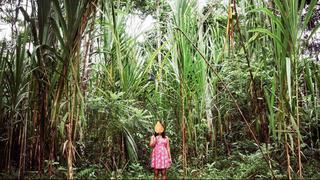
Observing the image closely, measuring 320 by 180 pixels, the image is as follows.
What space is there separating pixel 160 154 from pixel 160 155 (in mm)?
12

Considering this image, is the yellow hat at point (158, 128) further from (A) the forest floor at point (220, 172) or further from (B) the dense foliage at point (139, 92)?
(A) the forest floor at point (220, 172)

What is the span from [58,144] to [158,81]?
1295mm

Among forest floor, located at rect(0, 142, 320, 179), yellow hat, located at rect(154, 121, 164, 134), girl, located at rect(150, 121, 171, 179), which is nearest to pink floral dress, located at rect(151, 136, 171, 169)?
girl, located at rect(150, 121, 171, 179)

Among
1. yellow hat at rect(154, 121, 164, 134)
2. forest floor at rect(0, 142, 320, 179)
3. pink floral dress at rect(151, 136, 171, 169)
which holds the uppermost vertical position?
yellow hat at rect(154, 121, 164, 134)

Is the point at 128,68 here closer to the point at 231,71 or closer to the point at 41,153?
the point at 231,71

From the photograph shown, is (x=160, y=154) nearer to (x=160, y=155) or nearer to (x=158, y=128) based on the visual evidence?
(x=160, y=155)

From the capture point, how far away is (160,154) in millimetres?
3803

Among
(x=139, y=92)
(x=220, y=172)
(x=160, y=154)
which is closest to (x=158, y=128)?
(x=160, y=154)

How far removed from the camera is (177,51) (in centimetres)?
356

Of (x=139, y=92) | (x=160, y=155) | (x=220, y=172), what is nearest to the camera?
(x=160, y=155)

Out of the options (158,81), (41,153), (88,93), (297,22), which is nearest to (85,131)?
(88,93)

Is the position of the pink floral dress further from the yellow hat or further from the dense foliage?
the dense foliage

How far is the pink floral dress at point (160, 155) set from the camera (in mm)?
3758

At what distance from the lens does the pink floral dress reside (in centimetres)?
376
